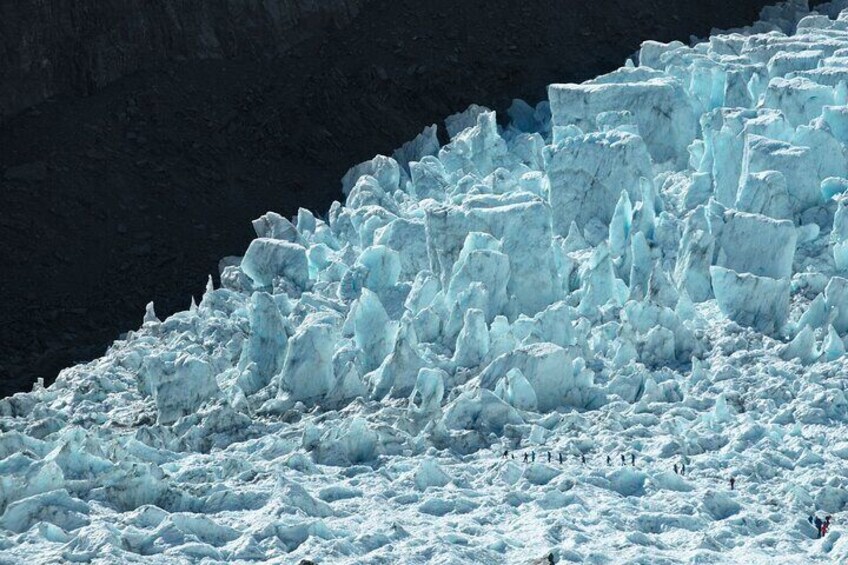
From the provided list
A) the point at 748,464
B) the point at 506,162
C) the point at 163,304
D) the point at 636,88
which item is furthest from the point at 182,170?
the point at 748,464

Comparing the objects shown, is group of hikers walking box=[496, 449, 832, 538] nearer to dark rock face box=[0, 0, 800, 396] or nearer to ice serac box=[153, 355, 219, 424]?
ice serac box=[153, 355, 219, 424]

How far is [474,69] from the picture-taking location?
4569 centimetres

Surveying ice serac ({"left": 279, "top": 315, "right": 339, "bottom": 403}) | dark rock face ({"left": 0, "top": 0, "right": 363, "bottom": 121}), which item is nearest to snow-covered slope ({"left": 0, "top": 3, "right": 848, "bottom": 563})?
ice serac ({"left": 279, "top": 315, "right": 339, "bottom": 403})

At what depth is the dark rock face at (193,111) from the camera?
37875 mm

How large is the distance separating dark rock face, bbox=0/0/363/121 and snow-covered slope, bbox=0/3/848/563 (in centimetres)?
723

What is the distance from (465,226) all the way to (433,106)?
1233 centimetres

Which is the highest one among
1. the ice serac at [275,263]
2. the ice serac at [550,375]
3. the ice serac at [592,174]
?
the ice serac at [592,174]

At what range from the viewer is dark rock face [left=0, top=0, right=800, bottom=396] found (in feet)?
124

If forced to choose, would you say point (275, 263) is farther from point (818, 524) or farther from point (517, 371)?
point (818, 524)

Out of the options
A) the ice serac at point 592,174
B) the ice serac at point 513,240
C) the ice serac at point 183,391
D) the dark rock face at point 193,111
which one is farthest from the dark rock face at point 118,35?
the ice serac at point 183,391

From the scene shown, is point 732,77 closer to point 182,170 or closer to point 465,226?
point 465,226

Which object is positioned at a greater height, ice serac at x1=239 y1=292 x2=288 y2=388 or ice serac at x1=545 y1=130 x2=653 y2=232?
ice serac at x1=545 y1=130 x2=653 y2=232

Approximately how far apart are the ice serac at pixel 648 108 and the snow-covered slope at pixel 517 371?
42 millimetres

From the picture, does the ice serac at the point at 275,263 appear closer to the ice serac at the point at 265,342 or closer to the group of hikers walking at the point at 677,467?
the ice serac at the point at 265,342
